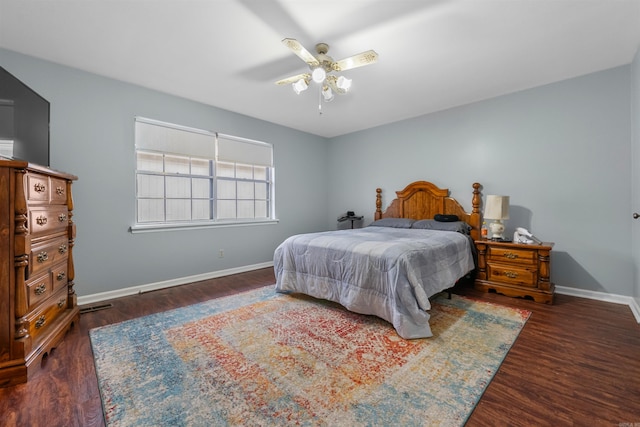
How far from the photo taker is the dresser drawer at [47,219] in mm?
1841

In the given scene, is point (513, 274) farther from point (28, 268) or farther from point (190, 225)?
point (28, 268)

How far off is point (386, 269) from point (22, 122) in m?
3.20

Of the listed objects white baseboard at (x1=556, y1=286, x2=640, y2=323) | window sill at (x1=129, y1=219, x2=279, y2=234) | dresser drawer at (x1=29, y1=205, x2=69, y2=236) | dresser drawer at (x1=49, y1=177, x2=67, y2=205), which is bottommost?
white baseboard at (x1=556, y1=286, x2=640, y2=323)

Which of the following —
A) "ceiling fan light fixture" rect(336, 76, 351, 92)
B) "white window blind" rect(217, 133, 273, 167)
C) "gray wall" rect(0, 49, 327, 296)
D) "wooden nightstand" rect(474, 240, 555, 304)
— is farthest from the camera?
"white window blind" rect(217, 133, 273, 167)

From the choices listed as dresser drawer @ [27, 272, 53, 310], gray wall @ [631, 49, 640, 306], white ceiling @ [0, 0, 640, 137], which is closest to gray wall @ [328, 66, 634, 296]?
gray wall @ [631, 49, 640, 306]

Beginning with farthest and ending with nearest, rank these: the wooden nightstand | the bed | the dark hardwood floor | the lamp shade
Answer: the lamp shade < the wooden nightstand < the bed < the dark hardwood floor

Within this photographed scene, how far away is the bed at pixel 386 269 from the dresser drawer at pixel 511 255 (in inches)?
9.8

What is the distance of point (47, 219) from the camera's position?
2.02 m

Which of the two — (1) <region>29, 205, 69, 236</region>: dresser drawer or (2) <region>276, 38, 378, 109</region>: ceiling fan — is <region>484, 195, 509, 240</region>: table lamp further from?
(1) <region>29, 205, 69, 236</region>: dresser drawer

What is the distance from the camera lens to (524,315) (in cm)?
261

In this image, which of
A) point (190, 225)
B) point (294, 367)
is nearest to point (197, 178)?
point (190, 225)

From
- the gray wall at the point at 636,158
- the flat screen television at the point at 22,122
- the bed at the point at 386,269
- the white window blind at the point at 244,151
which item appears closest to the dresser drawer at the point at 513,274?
the bed at the point at 386,269

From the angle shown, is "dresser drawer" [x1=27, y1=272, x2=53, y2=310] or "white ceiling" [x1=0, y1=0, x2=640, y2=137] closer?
"dresser drawer" [x1=27, y1=272, x2=53, y2=310]

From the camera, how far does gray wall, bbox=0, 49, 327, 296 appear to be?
2.88 metres
